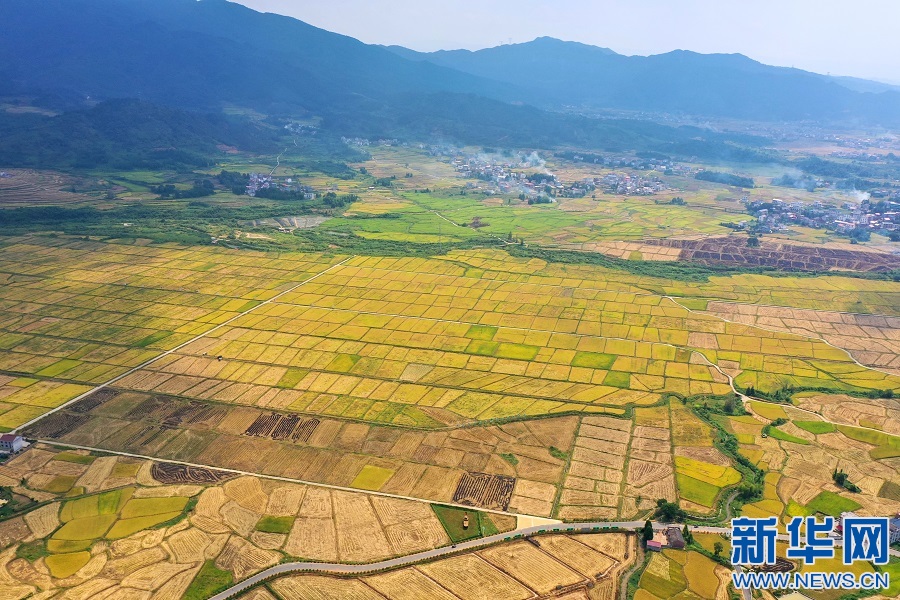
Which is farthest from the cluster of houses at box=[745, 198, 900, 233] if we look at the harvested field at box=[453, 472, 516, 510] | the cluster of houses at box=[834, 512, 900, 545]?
the harvested field at box=[453, 472, 516, 510]

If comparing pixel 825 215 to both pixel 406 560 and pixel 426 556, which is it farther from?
pixel 406 560

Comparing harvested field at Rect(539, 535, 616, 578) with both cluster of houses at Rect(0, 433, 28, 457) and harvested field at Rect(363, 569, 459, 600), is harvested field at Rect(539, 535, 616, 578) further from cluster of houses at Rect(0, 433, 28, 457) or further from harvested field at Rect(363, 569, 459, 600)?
cluster of houses at Rect(0, 433, 28, 457)

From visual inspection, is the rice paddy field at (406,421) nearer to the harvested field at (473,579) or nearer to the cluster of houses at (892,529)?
the harvested field at (473,579)

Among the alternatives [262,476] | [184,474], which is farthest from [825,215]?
[184,474]

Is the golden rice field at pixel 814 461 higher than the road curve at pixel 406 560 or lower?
higher

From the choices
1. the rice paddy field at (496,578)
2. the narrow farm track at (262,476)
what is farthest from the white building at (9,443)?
the rice paddy field at (496,578)

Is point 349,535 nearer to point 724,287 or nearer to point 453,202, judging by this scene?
point 724,287
